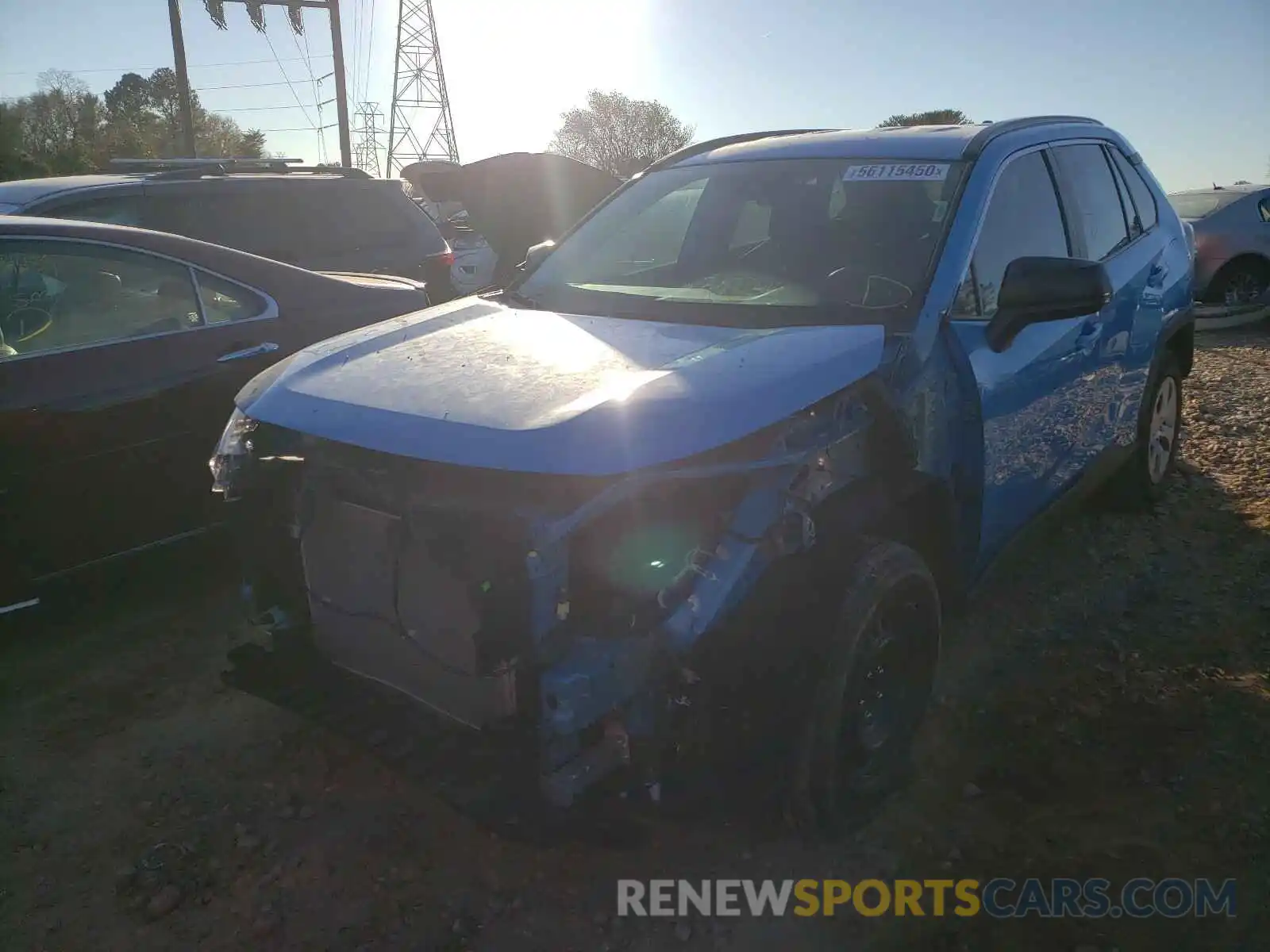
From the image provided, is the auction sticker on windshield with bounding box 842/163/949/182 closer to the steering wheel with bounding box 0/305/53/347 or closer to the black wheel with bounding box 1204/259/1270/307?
the steering wheel with bounding box 0/305/53/347

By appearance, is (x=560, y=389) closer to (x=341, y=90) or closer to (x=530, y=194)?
(x=530, y=194)

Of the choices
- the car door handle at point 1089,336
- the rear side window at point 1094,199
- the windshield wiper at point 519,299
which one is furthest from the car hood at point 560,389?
the rear side window at point 1094,199

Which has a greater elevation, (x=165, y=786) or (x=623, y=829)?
(x=623, y=829)

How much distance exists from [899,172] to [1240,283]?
33.0ft

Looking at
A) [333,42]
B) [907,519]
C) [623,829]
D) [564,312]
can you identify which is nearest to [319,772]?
[623,829]

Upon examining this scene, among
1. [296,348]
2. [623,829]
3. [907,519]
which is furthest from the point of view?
[296,348]

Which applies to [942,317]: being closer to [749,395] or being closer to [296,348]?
[749,395]

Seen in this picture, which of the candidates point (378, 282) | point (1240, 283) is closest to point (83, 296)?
point (378, 282)

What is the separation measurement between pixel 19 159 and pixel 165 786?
35.7 metres

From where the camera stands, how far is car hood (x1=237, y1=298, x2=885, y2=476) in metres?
2.12

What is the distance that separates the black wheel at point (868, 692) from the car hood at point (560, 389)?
0.52m

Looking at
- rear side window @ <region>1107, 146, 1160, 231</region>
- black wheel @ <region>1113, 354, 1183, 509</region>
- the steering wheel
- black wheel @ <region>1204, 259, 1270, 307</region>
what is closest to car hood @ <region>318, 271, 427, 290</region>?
the steering wheel

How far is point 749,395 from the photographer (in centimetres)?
228

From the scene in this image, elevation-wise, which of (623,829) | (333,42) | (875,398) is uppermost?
(333,42)
